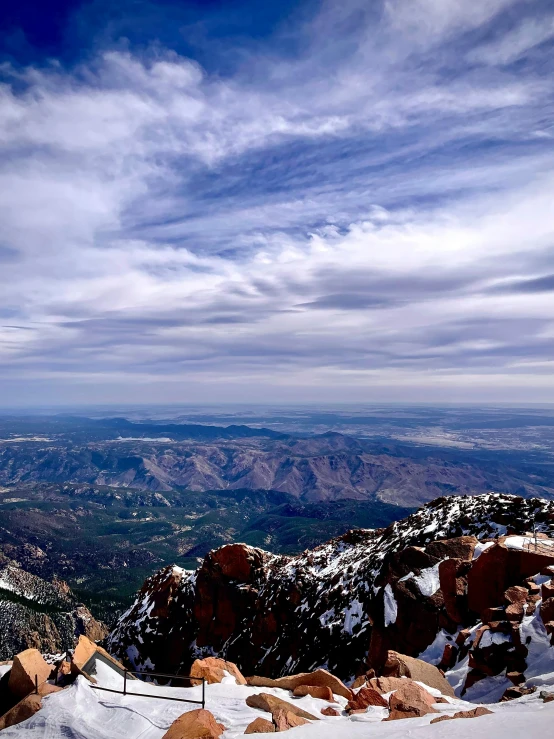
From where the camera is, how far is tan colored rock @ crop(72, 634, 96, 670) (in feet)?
86.2

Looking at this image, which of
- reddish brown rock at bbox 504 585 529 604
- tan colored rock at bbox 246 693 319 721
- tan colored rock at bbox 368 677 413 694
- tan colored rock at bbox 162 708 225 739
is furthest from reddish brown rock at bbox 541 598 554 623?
tan colored rock at bbox 162 708 225 739

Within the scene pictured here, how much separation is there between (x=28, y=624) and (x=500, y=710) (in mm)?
201223

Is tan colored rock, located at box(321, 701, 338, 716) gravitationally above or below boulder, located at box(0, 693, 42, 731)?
below

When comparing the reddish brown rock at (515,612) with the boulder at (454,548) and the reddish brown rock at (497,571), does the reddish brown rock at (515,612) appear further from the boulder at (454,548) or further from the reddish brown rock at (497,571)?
the boulder at (454,548)

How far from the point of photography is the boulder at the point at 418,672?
28.2 meters

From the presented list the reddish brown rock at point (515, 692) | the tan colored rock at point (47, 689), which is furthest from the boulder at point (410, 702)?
the tan colored rock at point (47, 689)

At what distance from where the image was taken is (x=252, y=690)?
26.1 m

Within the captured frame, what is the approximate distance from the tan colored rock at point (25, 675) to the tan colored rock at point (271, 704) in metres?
12.5

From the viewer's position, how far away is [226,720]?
20344 mm

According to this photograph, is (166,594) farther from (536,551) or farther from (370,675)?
(536,551)

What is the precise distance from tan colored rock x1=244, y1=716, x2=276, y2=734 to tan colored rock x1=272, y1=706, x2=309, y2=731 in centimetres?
27

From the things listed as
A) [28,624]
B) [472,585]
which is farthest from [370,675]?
[28,624]

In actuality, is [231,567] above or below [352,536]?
below

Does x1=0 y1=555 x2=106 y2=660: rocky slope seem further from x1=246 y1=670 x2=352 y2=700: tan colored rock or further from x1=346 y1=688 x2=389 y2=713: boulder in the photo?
x1=346 y1=688 x2=389 y2=713: boulder
